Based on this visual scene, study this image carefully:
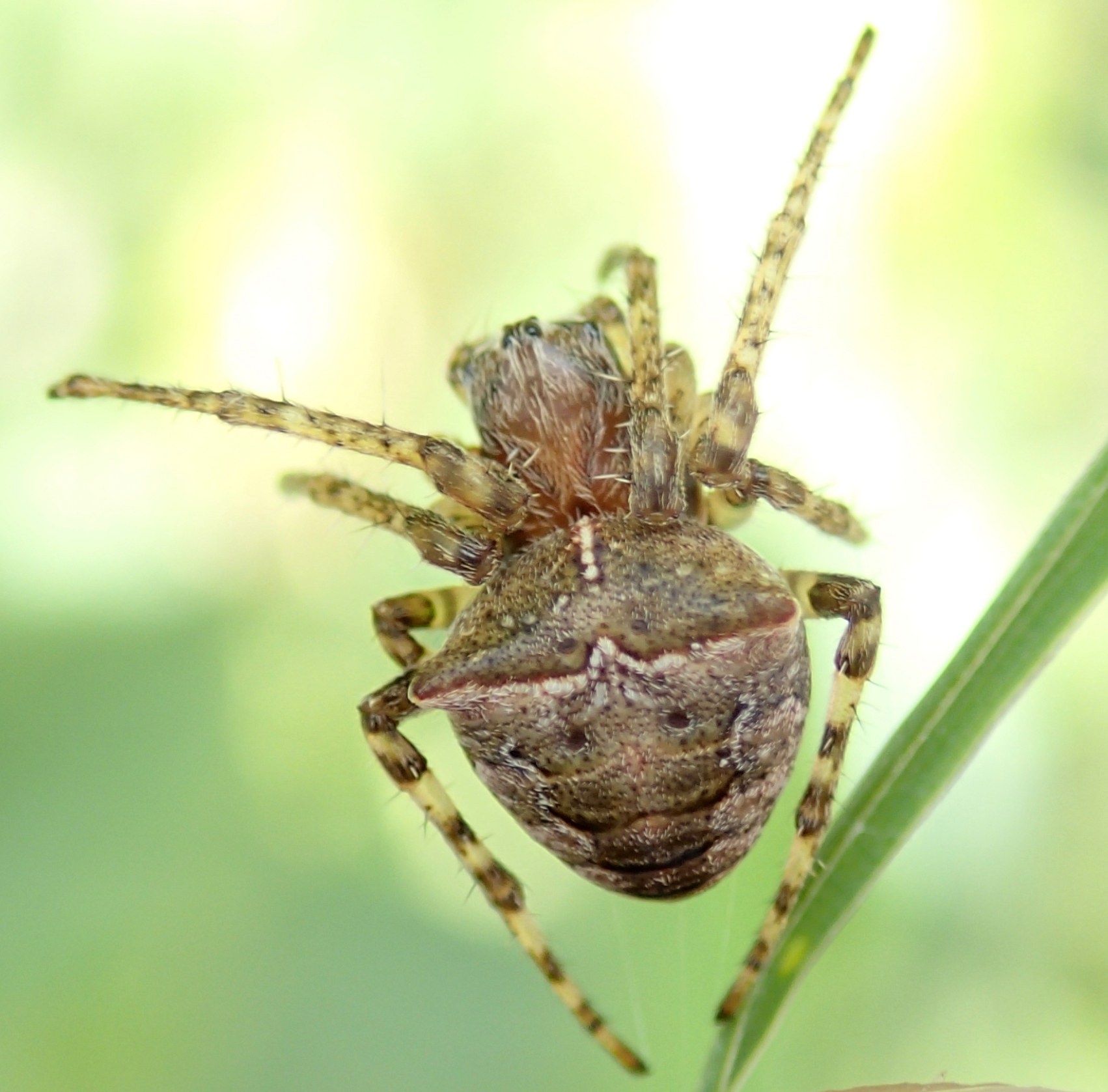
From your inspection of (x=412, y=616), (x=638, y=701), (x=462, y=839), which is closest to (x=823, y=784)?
(x=638, y=701)

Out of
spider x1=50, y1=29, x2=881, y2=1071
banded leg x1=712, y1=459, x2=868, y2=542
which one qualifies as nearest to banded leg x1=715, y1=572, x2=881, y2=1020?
spider x1=50, y1=29, x2=881, y2=1071

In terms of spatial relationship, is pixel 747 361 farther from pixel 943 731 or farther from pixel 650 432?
pixel 943 731

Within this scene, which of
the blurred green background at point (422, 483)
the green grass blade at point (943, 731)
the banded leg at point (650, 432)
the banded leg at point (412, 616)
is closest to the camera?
the green grass blade at point (943, 731)

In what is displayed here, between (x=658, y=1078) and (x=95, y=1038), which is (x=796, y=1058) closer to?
(x=658, y=1078)

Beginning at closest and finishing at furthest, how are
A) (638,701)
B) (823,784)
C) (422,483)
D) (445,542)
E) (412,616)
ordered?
(638,701)
(823,784)
(445,542)
(412,616)
(422,483)

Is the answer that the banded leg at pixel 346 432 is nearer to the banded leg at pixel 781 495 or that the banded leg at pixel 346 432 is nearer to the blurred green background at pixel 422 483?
the banded leg at pixel 781 495

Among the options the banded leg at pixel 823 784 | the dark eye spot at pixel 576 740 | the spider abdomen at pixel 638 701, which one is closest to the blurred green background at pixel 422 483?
the banded leg at pixel 823 784
